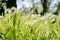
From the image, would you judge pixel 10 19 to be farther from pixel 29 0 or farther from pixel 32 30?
pixel 29 0

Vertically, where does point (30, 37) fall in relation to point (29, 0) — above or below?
above

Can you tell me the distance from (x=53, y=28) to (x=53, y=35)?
0.26ft

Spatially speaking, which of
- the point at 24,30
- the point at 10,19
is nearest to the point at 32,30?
the point at 24,30

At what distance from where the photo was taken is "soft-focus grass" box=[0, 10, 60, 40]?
1749mm

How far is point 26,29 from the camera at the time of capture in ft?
5.82

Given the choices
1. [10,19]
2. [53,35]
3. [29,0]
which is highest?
[10,19]

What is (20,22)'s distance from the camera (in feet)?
6.06

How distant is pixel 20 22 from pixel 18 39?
166mm

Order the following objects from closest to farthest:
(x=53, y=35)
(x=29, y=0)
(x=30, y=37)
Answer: (x=30, y=37), (x=53, y=35), (x=29, y=0)

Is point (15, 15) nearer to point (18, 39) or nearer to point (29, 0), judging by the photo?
point (18, 39)

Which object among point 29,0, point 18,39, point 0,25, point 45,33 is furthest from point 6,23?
point 29,0

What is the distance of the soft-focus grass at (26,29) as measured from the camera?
5.74 feet

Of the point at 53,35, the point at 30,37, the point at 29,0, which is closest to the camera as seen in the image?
the point at 30,37

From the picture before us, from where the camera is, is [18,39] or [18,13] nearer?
[18,39]
